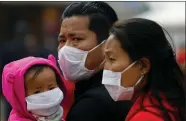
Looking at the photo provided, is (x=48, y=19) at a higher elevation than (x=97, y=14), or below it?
below

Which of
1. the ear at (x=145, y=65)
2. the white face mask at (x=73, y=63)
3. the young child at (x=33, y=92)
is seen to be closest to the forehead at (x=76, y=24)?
the white face mask at (x=73, y=63)

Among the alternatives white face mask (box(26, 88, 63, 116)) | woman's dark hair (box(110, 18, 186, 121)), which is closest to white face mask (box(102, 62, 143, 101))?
woman's dark hair (box(110, 18, 186, 121))

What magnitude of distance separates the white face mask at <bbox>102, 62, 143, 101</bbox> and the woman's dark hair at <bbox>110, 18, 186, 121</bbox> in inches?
4.7

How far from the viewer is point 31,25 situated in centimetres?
1346

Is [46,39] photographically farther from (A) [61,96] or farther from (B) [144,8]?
(A) [61,96]

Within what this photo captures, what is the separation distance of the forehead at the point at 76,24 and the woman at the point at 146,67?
0.46 metres

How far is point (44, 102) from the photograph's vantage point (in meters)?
2.80

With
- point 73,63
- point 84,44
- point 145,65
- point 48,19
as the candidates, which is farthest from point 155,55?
point 48,19

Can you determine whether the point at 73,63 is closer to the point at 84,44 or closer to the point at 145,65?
the point at 84,44

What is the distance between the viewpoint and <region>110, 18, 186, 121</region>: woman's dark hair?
93.0 inches

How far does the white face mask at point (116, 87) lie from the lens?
8.20 feet

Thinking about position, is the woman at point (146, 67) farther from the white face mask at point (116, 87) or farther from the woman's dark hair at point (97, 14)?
the woman's dark hair at point (97, 14)

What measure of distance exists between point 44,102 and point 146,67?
0.69m

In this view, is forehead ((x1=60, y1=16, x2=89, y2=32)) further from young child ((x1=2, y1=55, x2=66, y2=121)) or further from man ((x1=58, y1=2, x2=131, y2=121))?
young child ((x1=2, y1=55, x2=66, y2=121))
